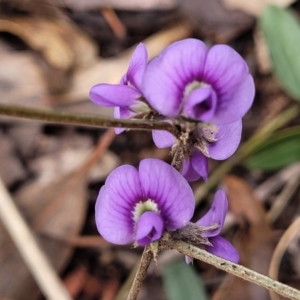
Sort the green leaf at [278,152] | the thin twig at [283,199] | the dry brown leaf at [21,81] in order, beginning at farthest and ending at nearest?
the dry brown leaf at [21,81] < the thin twig at [283,199] < the green leaf at [278,152]

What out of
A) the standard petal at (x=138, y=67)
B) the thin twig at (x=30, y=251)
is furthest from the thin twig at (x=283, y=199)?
the standard petal at (x=138, y=67)

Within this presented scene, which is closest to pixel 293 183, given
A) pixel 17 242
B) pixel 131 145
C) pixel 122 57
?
pixel 131 145

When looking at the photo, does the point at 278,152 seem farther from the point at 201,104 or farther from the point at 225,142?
the point at 201,104

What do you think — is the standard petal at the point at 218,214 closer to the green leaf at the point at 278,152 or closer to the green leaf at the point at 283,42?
the green leaf at the point at 278,152

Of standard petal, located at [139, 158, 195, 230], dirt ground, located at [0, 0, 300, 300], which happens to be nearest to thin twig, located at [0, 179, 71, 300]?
dirt ground, located at [0, 0, 300, 300]

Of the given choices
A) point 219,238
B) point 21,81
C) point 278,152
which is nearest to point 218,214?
point 219,238
